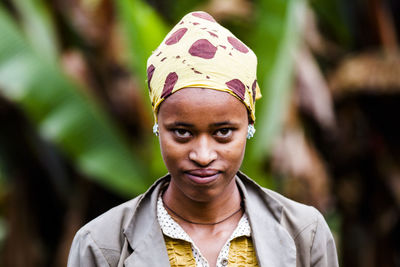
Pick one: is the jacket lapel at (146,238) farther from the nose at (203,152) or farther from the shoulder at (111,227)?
the nose at (203,152)

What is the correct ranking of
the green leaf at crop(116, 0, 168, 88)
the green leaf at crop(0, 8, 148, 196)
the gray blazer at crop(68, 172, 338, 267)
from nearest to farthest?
the gray blazer at crop(68, 172, 338, 267), the green leaf at crop(116, 0, 168, 88), the green leaf at crop(0, 8, 148, 196)

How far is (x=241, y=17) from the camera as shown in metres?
5.08

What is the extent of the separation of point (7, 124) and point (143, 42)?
2.17m

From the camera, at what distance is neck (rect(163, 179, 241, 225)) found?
208 cm

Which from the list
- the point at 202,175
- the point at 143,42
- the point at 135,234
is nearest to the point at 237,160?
the point at 202,175

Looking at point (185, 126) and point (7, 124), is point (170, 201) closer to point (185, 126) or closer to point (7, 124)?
point (185, 126)

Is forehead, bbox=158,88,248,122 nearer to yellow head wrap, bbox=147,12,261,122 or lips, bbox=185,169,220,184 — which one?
yellow head wrap, bbox=147,12,261,122

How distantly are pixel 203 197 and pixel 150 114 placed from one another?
2922mm

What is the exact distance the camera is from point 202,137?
1916mm

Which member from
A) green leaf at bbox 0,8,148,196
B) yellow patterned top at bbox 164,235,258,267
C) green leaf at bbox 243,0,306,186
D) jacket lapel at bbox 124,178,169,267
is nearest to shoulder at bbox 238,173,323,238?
yellow patterned top at bbox 164,235,258,267

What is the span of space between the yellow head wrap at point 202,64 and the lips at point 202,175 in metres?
0.23

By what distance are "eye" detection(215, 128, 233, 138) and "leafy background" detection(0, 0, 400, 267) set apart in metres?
2.49

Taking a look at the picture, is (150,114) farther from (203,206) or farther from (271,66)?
(203,206)

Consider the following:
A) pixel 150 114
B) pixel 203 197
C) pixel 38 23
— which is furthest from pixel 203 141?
pixel 38 23
